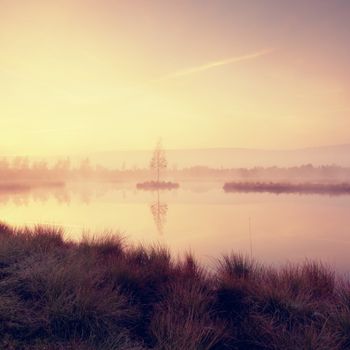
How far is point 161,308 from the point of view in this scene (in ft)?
17.7

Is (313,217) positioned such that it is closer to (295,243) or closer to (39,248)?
(295,243)

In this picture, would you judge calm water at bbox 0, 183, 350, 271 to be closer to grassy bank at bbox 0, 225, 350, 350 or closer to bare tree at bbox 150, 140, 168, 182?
grassy bank at bbox 0, 225, 350, 350

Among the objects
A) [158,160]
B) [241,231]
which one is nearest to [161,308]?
[241,231]

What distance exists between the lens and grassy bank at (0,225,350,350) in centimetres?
455

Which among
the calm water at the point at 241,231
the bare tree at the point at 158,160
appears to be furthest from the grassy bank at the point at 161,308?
the bare tree at the point at 158,160

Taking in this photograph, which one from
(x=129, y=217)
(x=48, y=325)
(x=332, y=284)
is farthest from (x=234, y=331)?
(x=129, y=217)

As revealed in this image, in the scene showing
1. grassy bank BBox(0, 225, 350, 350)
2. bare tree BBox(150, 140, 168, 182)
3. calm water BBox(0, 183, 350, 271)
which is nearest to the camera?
grassy bank BBox(0, 225, 350, 350)

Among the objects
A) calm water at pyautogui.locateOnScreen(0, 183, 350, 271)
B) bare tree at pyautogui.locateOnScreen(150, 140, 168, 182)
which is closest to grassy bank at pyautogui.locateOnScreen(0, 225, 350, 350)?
calm water at pyautogui.locateOnScreen(0, 183, 350, 271)

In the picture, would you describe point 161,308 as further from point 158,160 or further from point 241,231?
point 158,160

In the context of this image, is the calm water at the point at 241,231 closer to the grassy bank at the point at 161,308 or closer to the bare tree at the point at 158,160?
the grassy bank at the point at 161,308

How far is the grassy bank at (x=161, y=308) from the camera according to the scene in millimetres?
4551

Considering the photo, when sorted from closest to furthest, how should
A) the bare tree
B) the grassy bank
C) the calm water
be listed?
1. the grassy bank
2. the calm water
3. the bare tree

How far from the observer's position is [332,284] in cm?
730

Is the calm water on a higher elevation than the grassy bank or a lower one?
lower
